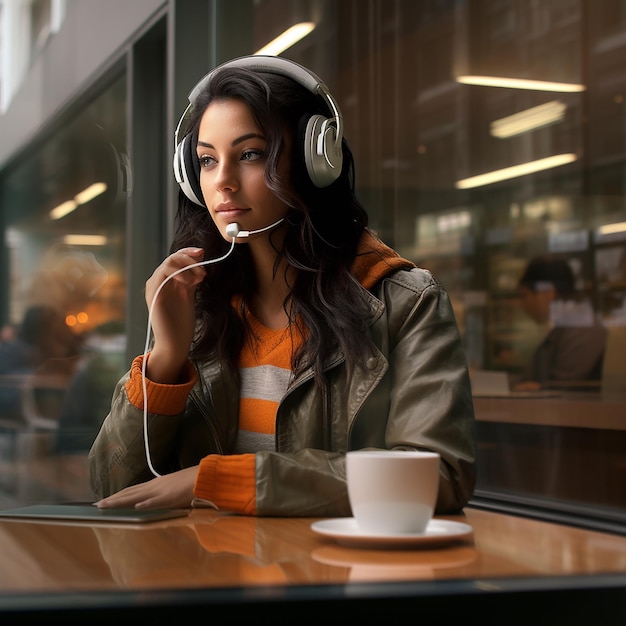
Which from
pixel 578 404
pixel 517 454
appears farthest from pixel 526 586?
pixel 517 454

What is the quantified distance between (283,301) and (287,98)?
331 millimetres

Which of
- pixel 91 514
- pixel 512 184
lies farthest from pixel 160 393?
pixel 512 184

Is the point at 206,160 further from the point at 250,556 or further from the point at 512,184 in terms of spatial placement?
the point at 512,184

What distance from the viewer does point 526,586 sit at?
0.70m

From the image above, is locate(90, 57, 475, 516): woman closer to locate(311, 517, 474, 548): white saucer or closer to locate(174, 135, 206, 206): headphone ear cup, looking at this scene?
locate(174, 135, 206, 206): headphone ear cup

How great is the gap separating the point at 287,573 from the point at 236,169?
0.83 metres

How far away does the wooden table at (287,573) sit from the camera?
647mm

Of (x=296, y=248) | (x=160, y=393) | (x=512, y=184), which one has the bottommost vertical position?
(x=160, y=393)

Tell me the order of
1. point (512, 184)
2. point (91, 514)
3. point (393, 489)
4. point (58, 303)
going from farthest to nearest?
point (58, 303) < point (512, 184) < point (91, 514) < point (393, 489)

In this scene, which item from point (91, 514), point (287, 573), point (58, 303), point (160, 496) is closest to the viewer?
point (287, 573)

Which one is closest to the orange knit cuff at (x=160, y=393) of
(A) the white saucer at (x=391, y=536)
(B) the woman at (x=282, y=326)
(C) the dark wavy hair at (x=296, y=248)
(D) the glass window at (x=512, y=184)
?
(B) the woman at (x=282, y=326)

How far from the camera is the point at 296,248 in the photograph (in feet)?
5.13

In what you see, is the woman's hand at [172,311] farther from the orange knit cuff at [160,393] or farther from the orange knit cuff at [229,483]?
the orange knit cuff at [229,483]

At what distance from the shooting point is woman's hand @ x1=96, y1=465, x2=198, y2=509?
1231 mm
